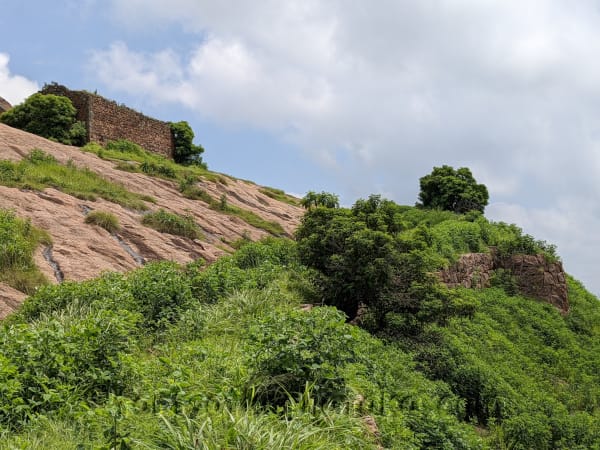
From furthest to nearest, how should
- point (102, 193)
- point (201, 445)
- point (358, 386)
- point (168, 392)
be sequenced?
point (102, 193) < point (358, 386) < point (168, 392) < point (201, 445)

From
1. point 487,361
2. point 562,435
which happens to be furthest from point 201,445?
point 487,361

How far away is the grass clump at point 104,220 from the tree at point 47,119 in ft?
34.7

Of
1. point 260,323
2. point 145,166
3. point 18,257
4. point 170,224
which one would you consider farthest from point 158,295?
point 145,166

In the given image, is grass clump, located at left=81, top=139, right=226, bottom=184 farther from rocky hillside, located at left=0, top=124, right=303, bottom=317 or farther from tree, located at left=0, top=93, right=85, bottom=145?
tree, located at left=0, top=93, right=85, bottom=145

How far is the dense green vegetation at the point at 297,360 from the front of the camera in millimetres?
4520

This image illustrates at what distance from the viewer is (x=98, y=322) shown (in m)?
6.04

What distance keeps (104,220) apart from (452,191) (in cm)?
2171

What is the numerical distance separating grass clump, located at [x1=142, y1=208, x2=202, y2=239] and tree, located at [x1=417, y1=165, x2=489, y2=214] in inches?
735

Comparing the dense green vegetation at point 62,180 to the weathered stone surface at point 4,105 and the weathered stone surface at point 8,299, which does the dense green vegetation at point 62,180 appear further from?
the weathered stone surface at point 4,105

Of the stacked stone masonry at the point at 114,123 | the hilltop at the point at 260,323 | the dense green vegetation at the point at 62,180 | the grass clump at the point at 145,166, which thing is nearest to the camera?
the hilltop at the point at 260,323

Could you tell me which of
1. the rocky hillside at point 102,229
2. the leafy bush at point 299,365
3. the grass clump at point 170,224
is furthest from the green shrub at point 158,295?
the grass clump at point 170,224

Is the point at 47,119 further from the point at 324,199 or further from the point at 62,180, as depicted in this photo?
the point at 324,199

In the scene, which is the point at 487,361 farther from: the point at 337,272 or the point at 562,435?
the point at 337,272

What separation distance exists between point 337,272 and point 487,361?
4.76 meters
